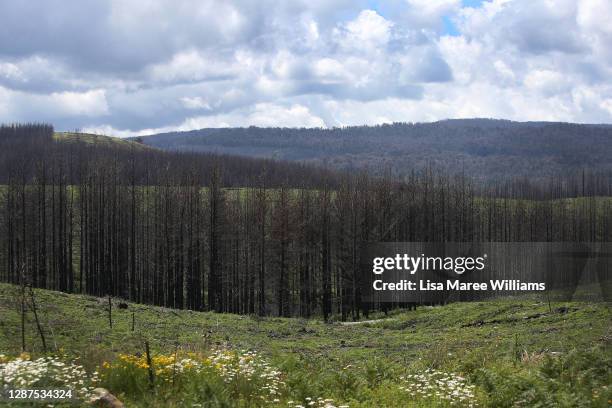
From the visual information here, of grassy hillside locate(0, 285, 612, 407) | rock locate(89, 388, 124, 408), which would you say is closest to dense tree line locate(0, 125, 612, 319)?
grassy hillside locate(0, 285, 612, 407)

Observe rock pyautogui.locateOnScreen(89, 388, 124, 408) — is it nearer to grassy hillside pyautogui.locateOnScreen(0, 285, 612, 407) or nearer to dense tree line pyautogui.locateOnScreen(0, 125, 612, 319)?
grassy hillside pyautogui.locateOnScreen(0, 285, 612, 407)

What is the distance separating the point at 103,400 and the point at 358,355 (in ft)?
45.4

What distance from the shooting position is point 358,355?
2262cm

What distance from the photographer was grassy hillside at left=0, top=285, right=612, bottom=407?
38.2ft

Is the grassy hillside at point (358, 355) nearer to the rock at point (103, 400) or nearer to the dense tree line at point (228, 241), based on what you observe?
the rock at point (103, 400)

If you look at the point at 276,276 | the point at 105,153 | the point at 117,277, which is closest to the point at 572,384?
the point at 276,276

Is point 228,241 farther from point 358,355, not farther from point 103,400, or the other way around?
point 103,400

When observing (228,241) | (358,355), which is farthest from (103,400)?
(228,241)

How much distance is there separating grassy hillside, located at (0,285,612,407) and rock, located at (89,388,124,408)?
73 cm

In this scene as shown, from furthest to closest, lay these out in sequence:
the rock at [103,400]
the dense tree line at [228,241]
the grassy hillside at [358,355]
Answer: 1. the dense tree line at [228,241]
2. the grassy hillside at [358,355]
3. the rock at [103,400]

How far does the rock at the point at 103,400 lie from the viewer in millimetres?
10216

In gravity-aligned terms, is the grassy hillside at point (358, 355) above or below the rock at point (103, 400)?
below

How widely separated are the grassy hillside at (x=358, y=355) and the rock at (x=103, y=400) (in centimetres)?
73

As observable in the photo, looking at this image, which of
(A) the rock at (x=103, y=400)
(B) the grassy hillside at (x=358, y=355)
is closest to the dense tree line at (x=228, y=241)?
(B) the grassy hillside at (x=358, y=355)
